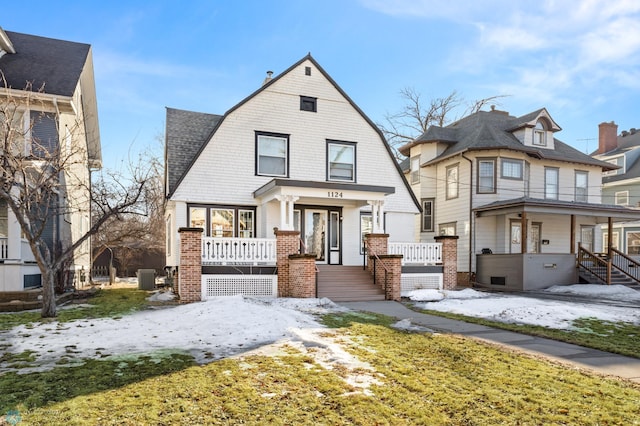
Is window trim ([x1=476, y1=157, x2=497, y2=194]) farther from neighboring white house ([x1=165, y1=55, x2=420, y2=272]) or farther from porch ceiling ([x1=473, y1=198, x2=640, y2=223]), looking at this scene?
neighboring white house ([x1=165, y1=55, x2=420, y2=272])

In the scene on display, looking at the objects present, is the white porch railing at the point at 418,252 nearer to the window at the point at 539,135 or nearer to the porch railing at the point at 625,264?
the porch railing at the point at 625,264

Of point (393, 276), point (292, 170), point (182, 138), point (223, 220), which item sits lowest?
point (393, 276)

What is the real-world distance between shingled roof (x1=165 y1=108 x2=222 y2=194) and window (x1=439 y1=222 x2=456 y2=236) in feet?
41.6

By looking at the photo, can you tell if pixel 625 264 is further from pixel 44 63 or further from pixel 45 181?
pixel 44 63

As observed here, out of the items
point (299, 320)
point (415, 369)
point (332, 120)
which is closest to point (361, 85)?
point (332, 120)

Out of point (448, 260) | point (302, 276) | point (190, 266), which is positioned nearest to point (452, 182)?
point (448, 260)

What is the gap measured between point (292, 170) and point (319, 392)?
39.3 feet

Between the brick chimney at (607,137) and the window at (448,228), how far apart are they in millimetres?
18289

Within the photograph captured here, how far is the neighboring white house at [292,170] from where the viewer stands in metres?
14.6

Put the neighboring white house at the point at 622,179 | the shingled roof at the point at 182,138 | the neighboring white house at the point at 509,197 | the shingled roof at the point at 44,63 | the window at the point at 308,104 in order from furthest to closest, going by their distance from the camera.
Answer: the neighboring white house at the point at 622,179 < the neighboring white house at the point at 509,197 < the window at the point at 308,104 < the shingled roof at the point at 182,138 < the shingled roof at the point at 44,63

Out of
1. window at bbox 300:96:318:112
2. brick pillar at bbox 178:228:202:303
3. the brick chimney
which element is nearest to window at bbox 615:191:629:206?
the brick chimney

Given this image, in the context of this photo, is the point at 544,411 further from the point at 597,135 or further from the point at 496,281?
the point at 597,135

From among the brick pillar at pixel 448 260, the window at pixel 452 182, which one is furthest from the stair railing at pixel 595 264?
the brick pillar at pixel 448 260

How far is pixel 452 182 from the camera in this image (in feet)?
71.1
